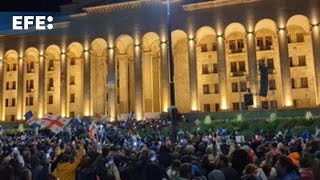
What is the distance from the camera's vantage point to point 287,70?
151 feet

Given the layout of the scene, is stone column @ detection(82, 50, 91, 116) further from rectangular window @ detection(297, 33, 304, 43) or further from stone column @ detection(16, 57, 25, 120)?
rectangular window @ detection(297, 33, 304, 43)

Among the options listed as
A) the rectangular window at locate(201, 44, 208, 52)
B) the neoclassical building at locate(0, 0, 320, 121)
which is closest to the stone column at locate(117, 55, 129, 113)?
the neoclassical building at locate(0, 0, 320, 121)

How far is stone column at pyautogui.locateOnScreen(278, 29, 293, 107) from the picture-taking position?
45.4 m

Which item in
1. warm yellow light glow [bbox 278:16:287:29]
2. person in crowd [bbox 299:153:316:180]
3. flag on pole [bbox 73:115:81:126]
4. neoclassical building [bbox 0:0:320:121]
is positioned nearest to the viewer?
person in crowd [bbox 299:153:316:180]

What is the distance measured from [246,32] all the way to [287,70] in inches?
267

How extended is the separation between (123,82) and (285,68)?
23517mm

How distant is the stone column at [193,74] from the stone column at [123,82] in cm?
1180

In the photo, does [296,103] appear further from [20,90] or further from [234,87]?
[20,90]

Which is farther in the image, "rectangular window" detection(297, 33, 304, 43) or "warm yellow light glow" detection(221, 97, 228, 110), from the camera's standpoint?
"rectangular window" detection(297, 33, 304, 43)

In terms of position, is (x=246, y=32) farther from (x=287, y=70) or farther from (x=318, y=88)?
(x=318, y=88)

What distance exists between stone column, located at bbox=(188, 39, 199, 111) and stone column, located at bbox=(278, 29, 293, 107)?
10507 mm

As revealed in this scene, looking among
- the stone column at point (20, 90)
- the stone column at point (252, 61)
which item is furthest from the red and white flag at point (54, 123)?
the stone column at point (20, 90)

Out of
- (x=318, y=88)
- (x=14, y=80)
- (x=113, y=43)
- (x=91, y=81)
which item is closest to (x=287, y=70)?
(x=318, y=88)

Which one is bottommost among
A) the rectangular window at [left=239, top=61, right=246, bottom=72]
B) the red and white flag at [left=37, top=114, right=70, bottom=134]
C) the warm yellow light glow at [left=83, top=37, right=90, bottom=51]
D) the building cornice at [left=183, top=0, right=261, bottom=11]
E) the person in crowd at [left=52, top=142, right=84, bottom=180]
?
the person in crowd at [left=52, top=142, right=84, bottom=180]
